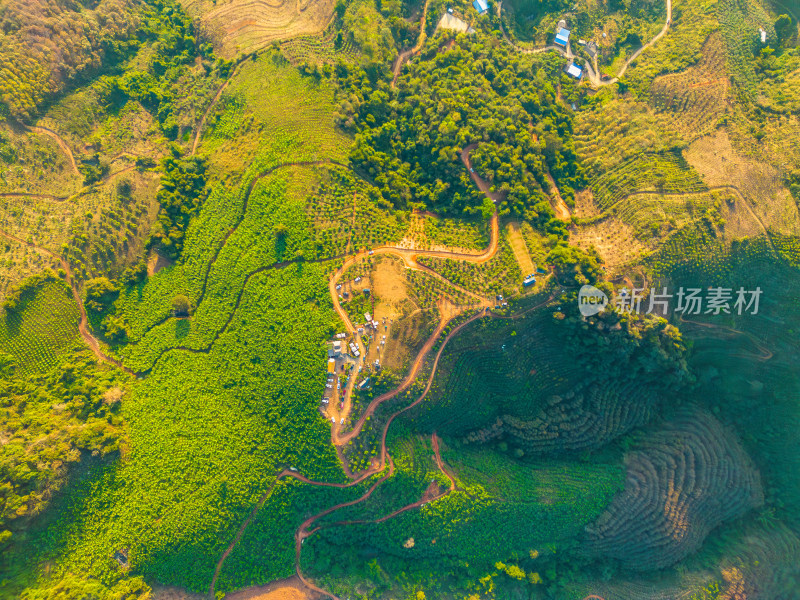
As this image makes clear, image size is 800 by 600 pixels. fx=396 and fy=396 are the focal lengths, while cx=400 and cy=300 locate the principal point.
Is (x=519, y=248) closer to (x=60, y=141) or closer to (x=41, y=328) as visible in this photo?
(x=41, y=328)

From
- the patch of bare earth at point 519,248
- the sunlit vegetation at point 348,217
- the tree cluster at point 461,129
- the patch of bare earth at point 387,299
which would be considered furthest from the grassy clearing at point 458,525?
the tree cluster at point 461,129

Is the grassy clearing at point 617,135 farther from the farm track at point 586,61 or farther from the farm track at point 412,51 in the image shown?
the farm track at point 412,51

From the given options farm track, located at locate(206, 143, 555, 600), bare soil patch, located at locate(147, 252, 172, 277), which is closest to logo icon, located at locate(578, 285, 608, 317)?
farm track, located at locate(206, 143, 555, 600)

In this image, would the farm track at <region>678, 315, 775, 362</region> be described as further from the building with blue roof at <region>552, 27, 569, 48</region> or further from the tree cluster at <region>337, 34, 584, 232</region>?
the building with blue roof at <region>552, 27, 569, 48</region>

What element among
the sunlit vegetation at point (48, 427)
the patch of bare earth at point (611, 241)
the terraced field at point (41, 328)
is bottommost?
the sunlit vegetation at point (48, 427)

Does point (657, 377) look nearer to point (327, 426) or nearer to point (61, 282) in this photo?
point (327, 426)

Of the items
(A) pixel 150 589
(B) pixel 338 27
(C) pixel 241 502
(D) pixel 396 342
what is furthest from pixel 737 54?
(A) pixel 150 589

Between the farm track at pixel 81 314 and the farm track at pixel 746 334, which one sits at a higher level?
the farm track at pixel 746 334
